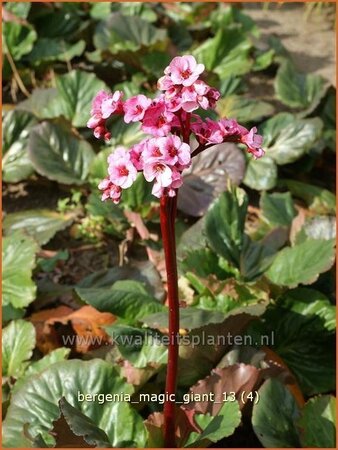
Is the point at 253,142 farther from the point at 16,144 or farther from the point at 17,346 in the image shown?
the point at 16,144

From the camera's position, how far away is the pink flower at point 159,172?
996 mm

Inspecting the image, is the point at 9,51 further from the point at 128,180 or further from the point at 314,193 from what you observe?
the point at 128,180

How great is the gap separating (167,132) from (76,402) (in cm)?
71

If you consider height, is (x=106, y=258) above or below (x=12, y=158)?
below

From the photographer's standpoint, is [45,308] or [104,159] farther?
[104,159]

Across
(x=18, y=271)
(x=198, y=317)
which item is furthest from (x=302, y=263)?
(x=18, y=271)

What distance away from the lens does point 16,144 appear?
2447mm

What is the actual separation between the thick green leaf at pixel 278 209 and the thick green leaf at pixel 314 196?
5.0 inches

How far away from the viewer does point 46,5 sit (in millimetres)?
3318

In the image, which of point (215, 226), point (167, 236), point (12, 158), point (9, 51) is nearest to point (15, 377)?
point (215, 226)

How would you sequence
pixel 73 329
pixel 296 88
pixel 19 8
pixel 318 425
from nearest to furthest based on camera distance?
1. pixel 318 425
2. pixel 73 329
3. pixel 296 88
4. pixel 19 8

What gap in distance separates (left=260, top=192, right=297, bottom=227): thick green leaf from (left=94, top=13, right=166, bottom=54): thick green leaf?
3.46 ft

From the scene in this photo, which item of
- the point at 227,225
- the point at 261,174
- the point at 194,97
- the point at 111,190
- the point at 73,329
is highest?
→ the point at 194,97

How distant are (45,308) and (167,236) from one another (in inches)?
36.7
